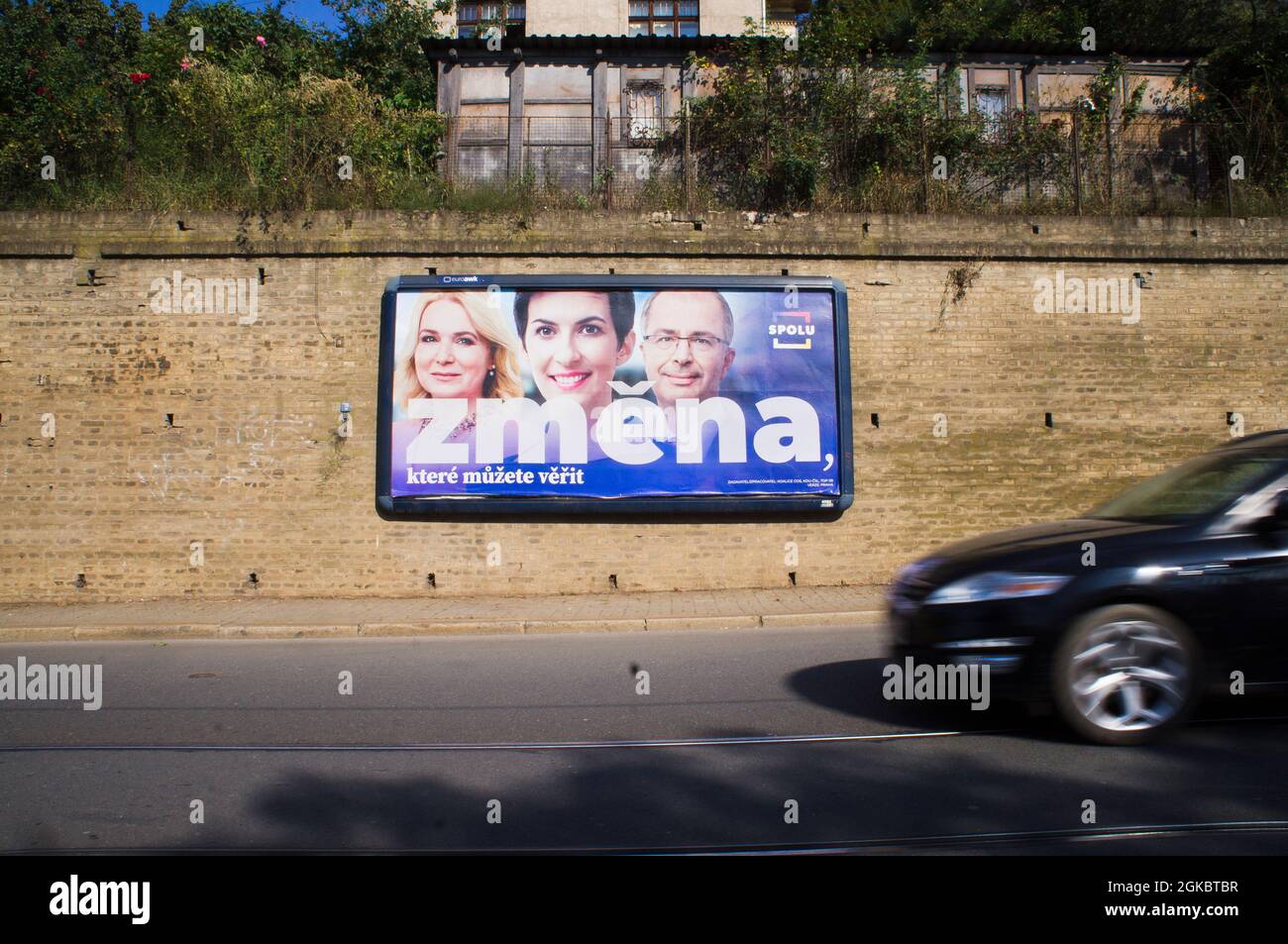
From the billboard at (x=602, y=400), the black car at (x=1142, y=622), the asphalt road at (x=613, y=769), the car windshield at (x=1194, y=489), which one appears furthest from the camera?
the billboard at (x=602, y=400)

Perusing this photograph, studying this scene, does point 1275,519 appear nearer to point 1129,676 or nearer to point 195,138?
point 1129,676

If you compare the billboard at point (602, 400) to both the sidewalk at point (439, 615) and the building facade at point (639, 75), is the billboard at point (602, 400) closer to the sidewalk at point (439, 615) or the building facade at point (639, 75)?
the sidewalk at point (439, 615)

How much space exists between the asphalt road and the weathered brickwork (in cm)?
425

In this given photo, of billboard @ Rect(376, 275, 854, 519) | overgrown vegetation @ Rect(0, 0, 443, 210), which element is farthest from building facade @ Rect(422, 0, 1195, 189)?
billboard @ Rect(376, 275, 854, 519)

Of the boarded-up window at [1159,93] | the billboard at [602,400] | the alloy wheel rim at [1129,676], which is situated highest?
the boarded-up window at [1159,93]

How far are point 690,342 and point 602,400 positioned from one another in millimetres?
1409

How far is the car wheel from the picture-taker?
531 cm

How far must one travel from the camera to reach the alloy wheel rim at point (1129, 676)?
17.4ft

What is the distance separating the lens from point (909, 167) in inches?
576

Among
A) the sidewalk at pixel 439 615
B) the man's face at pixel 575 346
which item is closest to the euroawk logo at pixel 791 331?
the man's face at pixel 575 346
